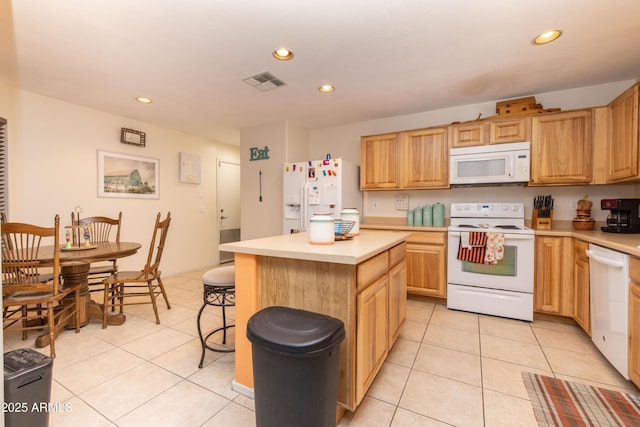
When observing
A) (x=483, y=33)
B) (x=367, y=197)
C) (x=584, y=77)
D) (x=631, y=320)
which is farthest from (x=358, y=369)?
(x=584, y=77)

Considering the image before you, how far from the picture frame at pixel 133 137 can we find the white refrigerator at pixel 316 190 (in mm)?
2088

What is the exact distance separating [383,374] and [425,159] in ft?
8.19

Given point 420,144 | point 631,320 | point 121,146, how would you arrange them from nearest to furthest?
1. point 631,320
2. point 420,144
3. point 121,146

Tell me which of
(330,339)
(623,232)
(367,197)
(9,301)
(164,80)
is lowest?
(9,301)

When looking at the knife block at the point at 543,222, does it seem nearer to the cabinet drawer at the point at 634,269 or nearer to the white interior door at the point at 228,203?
the cabinet drawer at the point at 634,269

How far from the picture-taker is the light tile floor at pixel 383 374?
5.07 ft

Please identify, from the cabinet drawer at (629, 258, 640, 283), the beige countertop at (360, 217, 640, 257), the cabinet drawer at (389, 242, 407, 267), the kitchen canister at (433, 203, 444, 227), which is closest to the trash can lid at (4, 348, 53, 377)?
the cabinet drawer at (389, 242, 407, 267)

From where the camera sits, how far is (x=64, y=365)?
2012mm

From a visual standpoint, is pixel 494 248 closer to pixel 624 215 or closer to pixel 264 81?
pixel 624 215

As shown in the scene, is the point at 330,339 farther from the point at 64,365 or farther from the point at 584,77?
the point at 584,77

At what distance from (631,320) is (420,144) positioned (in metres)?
2.41

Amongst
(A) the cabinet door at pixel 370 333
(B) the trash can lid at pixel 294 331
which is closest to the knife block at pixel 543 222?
(A) the cabinet door at pixel 370 333

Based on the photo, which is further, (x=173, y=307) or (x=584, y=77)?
(x=173, y=307)

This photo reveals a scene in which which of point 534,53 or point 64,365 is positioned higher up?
point 534,53
